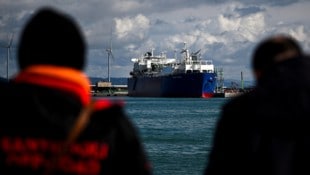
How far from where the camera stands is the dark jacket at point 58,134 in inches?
93.9

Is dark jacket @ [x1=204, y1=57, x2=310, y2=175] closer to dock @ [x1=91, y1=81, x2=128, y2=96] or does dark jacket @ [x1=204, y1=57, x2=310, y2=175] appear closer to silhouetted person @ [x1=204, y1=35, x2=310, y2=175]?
silhouetted person @ [x1=204, y1=35, x2=310, y2=175]

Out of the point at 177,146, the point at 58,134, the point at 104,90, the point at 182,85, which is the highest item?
the point at 182,85

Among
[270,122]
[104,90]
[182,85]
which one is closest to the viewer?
[270,122]

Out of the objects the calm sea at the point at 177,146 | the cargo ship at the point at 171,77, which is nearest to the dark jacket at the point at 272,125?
the calm sea at the point at 177,146

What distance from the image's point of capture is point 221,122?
2.93m

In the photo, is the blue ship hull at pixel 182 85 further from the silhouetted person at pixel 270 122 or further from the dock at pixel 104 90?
the silhouetted person at pixel 270 122

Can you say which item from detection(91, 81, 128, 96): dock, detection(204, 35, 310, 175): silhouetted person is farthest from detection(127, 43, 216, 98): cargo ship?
detection(204, 35, 310, 175): silhouetted person

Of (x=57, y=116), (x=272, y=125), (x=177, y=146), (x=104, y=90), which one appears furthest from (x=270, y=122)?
(x=104, y=90)

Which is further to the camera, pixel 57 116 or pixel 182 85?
pixel 182 85

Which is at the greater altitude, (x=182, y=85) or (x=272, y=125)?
(x=182, y=85)

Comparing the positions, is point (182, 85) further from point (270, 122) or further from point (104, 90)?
point (270, 122)

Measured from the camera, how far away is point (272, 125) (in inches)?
111

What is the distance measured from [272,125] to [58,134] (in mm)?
954

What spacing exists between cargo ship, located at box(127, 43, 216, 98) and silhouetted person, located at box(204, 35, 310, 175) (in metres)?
95.4
